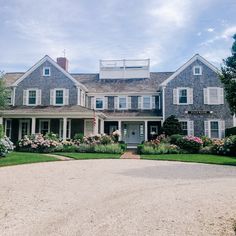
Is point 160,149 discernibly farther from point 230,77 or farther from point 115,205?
point 115,205

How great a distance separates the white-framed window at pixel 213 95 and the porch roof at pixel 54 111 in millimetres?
10102

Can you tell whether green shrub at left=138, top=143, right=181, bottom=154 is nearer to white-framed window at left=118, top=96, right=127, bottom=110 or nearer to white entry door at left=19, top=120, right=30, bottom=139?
white-framed window at left=118, top=96, right=127, bottom=110

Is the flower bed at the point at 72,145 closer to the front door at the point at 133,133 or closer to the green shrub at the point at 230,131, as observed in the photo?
the front door at the point at 133,133

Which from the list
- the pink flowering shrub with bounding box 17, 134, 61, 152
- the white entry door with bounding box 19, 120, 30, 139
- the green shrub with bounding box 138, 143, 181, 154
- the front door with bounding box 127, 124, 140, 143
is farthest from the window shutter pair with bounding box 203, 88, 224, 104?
the white entry door with bounding box 19, 120, 30, 139

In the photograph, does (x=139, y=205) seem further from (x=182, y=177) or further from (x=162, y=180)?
(x=182, y=177)

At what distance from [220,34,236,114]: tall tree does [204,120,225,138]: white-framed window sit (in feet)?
36.1

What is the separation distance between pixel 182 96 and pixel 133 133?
20.6 ft

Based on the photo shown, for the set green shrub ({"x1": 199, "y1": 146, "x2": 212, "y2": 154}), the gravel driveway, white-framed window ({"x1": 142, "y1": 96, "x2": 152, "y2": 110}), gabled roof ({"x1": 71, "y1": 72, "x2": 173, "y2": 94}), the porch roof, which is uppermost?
gabled roof ({"x1": 71, "y1": 72, "x2": 173, "y2": 94})

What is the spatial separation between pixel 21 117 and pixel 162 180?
61.3 ft

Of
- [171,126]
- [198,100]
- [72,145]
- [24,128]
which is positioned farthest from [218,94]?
[24,128]

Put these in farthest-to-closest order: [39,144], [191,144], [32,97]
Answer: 1. [32,97]
2. [39,144]
3. [191,144]

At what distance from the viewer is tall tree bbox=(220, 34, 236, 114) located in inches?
591

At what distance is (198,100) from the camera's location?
26.8m

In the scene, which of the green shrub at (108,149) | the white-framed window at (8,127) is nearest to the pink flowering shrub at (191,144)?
the green shrub at (108,149)
